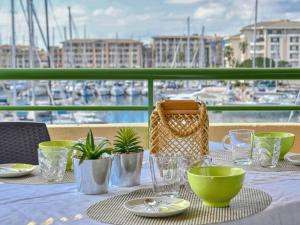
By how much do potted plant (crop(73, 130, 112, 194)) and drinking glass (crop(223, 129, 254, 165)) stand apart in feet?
1.64

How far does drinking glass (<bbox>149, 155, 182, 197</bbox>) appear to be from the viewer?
1.26 meters

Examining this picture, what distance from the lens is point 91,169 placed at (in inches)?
51.7

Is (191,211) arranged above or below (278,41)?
below

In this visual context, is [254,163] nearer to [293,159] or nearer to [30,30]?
[293,159]

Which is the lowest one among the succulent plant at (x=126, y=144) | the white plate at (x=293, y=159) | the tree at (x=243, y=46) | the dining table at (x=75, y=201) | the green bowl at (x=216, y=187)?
the dining table at (x=75, y=201)

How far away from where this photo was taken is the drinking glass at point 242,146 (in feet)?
5.44

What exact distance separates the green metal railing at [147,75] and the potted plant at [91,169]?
1.55 metres

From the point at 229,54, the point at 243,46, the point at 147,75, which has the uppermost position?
the point at 243,46

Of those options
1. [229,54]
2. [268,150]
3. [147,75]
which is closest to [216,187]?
[268,150]

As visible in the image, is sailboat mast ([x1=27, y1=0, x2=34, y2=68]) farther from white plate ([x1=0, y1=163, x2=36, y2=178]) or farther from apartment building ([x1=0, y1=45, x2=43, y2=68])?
white plate ([x1=0, y1=163, x2=36, y2=178])

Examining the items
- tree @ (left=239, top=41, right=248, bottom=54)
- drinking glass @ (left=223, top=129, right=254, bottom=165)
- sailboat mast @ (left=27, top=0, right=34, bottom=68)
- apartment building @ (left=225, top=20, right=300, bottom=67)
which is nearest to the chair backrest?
drinking glass @ (left=223, top=129, right=254, bottom=165)

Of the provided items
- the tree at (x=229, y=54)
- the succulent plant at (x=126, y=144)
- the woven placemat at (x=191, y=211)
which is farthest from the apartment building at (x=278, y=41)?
the woven placemat at (x=191, y=211)

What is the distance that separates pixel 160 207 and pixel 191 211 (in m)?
0.07

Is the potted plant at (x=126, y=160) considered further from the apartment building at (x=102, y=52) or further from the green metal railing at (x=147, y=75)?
the apartment building at (x=102, y=52)
